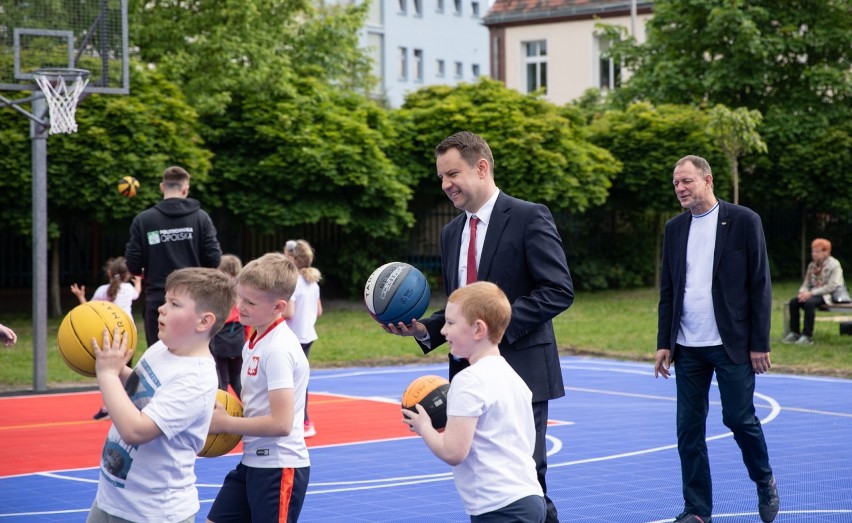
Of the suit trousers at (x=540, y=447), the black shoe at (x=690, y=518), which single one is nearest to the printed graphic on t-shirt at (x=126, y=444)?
the suit trousers at (x=540, y=447)

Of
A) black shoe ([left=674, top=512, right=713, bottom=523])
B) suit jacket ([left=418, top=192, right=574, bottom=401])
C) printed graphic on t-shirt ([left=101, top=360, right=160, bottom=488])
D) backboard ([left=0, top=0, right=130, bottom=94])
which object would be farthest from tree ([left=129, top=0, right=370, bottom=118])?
printed graphic on t-shirt ([left=101, top=360, right=160, bottom=488])

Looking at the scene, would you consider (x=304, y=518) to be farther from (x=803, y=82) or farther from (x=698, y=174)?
(x=803, y=82)

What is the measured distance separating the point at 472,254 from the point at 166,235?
533 cm

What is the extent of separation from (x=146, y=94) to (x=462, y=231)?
1672 centimetres

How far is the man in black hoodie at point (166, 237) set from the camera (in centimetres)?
1041

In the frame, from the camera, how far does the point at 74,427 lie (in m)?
11.4

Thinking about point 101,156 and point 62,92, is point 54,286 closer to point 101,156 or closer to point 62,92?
point 101,156

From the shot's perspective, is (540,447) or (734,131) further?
(734,131)

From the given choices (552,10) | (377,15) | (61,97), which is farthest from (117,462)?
(377,15)

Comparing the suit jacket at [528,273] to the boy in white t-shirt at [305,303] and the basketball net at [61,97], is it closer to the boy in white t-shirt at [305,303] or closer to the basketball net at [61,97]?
the boy in white t-shirt at [305,303]

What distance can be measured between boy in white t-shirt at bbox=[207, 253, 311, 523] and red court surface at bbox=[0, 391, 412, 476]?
4.86m

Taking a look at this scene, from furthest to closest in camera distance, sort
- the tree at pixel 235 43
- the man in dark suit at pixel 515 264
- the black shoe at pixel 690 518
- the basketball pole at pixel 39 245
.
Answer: the tree at pixel 235 43, the basketball pole at pixel 39 245, the black shoe at pixel 690 518, the man in dark suit at pixel 515 264

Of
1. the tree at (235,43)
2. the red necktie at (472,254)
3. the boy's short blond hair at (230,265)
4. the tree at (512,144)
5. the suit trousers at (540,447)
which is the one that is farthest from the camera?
the tree at (512,144)

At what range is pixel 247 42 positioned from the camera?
1089 inches
